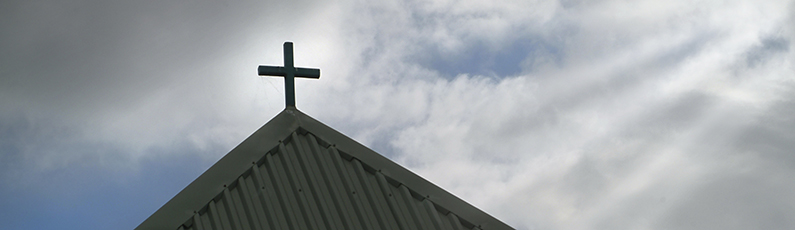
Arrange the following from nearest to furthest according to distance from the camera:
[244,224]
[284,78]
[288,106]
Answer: [244,224], [288,106], [284,78]

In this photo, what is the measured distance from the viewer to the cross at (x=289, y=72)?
7523 mm

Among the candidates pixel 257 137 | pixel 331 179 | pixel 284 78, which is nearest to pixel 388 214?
pixel 331 179

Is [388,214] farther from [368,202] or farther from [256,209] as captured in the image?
[256,209]

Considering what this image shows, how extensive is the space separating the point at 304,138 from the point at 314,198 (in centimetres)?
93

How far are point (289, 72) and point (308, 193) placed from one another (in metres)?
2.02

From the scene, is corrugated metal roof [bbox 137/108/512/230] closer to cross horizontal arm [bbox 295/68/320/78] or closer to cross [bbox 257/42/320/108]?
cross [bbox 257/42/320/108]

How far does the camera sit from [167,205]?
5.89 meters

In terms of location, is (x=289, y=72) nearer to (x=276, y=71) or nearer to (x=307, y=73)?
(x=276, y=71)

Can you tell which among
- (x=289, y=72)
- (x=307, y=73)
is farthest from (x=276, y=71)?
(x=307, y=73)

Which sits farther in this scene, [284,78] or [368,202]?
[284,78]

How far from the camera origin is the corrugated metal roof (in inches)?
232

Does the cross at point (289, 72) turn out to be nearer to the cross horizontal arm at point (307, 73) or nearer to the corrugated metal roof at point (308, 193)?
the cross horizontal arm at point (307, 73)

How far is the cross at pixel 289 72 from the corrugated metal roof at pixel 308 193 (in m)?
0.63

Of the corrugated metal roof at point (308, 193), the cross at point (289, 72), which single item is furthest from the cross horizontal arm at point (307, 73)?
the corrugated metal roof at point (308, 193)
